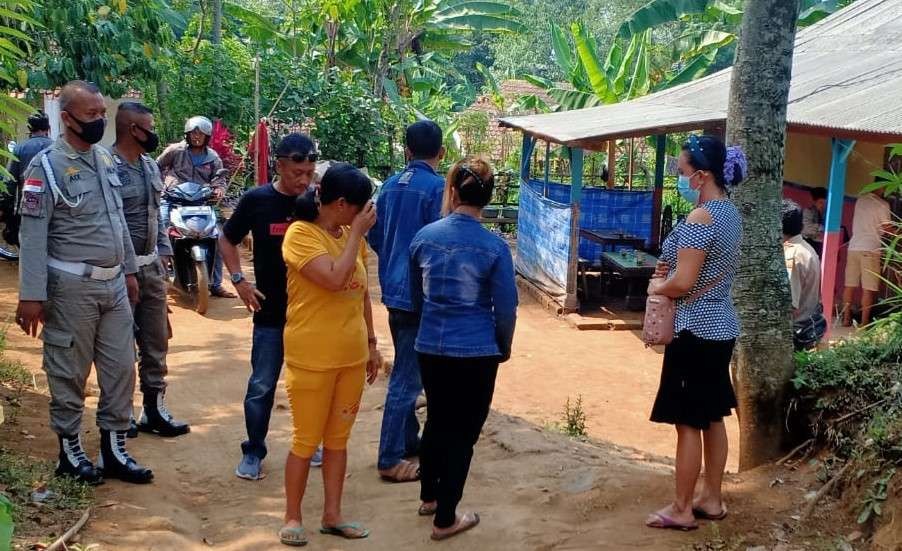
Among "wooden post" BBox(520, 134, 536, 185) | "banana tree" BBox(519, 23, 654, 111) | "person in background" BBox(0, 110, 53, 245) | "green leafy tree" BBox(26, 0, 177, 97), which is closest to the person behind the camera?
"green leafy tree" BBox(26, 0, 177, 97)

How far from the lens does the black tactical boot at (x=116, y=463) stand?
4637mm

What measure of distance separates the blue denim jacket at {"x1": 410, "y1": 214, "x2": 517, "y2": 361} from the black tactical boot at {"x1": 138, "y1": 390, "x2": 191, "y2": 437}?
2.30m

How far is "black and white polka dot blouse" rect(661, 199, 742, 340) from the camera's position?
3764 millimetres

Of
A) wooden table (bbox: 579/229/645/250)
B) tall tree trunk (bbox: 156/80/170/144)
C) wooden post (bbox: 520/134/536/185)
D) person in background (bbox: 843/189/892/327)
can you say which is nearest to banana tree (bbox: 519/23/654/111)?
wooden post (bbox: 520/134/536/185)

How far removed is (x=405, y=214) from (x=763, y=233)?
1718mm

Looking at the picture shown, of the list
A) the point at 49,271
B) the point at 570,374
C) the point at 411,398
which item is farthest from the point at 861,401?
the point at 570,374

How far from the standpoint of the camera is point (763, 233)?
173 inches

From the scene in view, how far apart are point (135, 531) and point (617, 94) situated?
14.6 metres

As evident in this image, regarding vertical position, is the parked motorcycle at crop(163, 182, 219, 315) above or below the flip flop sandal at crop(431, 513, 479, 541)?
above

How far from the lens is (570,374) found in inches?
342

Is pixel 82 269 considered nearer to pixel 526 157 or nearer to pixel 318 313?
pixel 318 313

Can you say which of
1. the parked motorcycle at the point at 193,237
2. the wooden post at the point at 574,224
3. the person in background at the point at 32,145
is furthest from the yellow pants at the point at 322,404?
the wooden post at the point at 574,224

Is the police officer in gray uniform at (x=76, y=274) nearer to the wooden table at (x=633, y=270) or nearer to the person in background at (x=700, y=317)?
the person in background at (x=700, y=317)

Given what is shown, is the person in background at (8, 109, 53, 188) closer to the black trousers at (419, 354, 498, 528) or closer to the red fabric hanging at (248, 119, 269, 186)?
the red fabric hanging at (248, 119, 269, 186)
